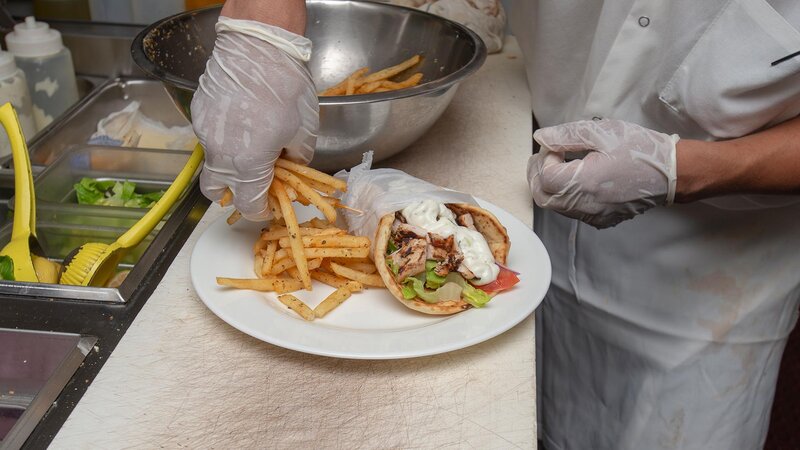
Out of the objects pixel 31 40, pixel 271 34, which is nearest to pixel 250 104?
pixel 271 34

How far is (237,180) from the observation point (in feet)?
3.52

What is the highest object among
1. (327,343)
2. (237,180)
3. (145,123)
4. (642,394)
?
(237,180)

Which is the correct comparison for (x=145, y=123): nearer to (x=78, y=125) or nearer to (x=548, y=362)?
(x=78, y=125)

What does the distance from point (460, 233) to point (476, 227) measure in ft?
0.24

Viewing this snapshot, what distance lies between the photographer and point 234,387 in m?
0.96

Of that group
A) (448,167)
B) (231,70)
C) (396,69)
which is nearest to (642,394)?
(448,167)

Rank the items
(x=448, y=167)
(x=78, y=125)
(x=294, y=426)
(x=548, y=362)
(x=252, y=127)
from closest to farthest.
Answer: (x=294, y=426), (x=252, y=127), (x=448, y=167), (x=78, y=125), (x=548, y=362)

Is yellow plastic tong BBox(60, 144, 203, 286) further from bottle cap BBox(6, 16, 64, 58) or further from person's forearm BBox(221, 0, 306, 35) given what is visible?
bottle cap BBox(6, 16, 64, 58)

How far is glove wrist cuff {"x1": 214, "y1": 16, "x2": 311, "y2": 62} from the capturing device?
41.3 inches

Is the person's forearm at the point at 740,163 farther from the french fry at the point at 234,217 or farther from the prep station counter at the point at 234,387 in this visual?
the french fry at the point at 234,217

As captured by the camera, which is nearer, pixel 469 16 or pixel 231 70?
pixel 231 70

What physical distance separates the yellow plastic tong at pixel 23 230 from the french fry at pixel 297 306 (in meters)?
0.42

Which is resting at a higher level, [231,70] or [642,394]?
[231,70]

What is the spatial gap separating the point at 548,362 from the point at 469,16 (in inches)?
36.4
